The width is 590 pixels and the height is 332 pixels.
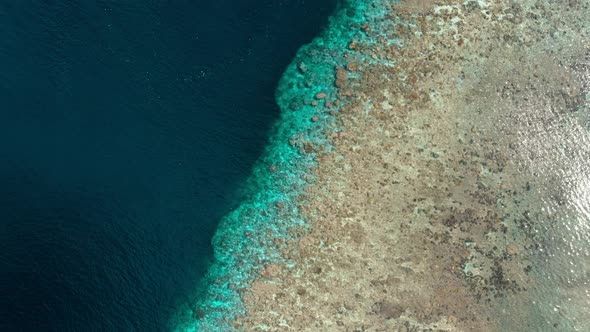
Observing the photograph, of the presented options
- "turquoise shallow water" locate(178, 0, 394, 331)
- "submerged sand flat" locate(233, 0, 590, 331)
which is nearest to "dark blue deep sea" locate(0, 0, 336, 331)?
"turquoise shallow water" locate(178, 0, 394, 331)

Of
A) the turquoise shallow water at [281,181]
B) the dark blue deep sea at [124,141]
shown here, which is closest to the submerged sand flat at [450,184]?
the turquoise shallow water at [281,181]

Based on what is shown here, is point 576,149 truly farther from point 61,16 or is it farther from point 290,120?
point 61,16

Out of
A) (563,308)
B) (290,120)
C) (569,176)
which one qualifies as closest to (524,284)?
(563,308)

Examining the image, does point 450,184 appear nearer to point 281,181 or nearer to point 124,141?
point 281,181

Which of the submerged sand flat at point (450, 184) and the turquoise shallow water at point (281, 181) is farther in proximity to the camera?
the turquoise shallow water at point (281, 181)

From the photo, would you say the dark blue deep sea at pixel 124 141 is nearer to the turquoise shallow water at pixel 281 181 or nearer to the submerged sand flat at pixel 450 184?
the turquoise shallow water at pixel 281 181

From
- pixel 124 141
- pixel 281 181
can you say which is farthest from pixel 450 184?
pixel 124 141
